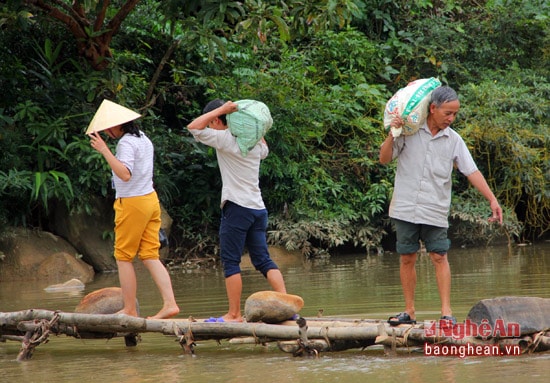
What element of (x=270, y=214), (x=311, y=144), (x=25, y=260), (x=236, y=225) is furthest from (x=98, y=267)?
(x=236, y=225)

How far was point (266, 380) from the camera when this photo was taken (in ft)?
15.2

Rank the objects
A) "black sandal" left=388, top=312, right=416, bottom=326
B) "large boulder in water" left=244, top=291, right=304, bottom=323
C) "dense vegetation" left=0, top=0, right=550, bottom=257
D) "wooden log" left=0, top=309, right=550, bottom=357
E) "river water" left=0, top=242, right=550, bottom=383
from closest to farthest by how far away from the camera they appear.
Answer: "river water" left=0, top=242, right=550, bottom=383, "wooden log" left=0, top=309, right=550, bottom=357, "black sandal" left=388, top=312, right=416, bottom=326, "large boulder in water" left=244, top=291, right=304, bottom=323, "dense vegetation" left=0, top=0, right=550, bottom=257

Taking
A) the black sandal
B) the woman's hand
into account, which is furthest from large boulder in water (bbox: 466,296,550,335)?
the woman's hand

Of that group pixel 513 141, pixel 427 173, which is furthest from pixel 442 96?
pixel 513 141

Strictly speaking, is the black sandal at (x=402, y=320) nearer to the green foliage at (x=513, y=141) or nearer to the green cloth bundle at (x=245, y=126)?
the green cloth bundle at (x=245, y=126)

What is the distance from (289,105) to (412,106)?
714cm

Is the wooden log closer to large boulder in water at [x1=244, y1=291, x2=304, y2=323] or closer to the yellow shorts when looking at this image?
large boulder in water at [x1=244, y1=291, x2=304, y2=323]

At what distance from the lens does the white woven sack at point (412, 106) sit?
18.0 ft

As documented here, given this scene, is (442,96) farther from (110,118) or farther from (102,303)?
(102,303)

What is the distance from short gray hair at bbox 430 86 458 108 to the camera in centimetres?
548

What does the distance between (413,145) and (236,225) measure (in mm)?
1276

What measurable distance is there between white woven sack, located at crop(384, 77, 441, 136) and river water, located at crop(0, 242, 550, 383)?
1.42 m

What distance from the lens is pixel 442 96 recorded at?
550 cm

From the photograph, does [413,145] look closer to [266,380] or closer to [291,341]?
[291,341]
